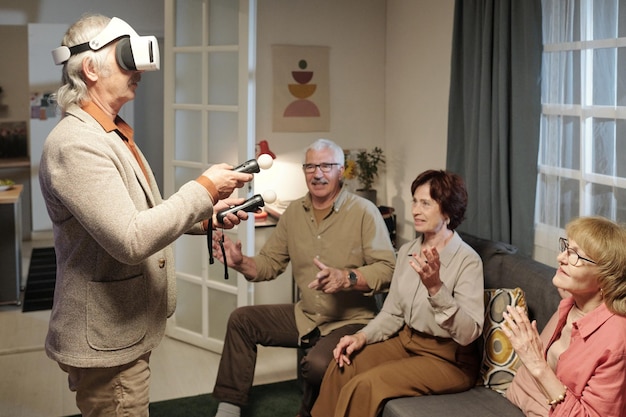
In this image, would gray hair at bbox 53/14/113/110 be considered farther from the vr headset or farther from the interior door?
the interior door

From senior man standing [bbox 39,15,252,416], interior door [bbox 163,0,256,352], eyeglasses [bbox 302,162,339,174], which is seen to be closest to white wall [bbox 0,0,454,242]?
interior door [bbox 163,0,256,352]

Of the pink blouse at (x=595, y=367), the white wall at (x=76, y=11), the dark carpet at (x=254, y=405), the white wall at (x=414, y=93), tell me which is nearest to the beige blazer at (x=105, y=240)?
the pink blouse at (x=595, y=367)

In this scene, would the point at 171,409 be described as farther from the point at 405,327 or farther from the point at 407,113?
the point at 407,113

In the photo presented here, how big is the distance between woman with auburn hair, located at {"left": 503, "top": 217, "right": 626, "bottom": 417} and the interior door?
2.24 metres

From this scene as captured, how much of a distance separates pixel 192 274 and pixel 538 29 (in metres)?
2.41

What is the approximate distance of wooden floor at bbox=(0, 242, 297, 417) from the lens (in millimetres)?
3793

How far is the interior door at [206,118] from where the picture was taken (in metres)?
4.19

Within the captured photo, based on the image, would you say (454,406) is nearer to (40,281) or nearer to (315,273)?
(315,273)

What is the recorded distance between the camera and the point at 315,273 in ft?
11.5

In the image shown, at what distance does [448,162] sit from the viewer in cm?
414

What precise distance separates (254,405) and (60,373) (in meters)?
1.19

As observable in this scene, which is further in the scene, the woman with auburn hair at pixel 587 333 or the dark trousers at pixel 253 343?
the dark trousers at pixel 253 343

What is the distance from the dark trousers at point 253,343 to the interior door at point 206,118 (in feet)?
2.57

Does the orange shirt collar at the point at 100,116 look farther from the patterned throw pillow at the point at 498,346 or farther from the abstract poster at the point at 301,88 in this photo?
the abstract poster at the point at 301,88
